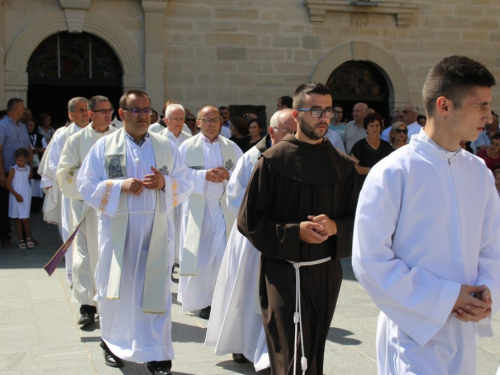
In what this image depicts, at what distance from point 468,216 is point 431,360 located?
59cm

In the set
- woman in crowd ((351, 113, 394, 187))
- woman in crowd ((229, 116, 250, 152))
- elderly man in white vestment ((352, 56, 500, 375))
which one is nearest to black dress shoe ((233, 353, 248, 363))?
elderly man in white vestment ((352, 56, 500, 375))

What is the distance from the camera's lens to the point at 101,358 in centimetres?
546

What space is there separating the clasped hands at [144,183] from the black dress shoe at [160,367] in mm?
1177

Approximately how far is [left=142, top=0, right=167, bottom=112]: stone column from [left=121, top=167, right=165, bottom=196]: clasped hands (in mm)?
8300

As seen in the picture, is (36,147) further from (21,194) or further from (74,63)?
(21,194)

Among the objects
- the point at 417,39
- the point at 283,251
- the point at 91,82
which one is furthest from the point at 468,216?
the point at 417,39

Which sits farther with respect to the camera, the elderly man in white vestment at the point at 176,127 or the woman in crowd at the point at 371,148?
the woman in crowd at the point at 371,148

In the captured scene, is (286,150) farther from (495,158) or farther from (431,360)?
(495,158)

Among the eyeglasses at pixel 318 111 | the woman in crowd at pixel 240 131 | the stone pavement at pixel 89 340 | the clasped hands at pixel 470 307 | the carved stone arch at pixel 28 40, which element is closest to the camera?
the clasped hands at pixel 470 307

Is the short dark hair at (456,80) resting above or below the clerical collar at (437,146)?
above

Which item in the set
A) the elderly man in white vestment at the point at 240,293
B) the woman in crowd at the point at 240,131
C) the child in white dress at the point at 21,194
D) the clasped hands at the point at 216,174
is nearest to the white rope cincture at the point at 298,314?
the elderly man in white vestment at the point at 240,293

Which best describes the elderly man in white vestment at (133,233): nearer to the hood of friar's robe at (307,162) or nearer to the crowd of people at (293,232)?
the crowd of people at (293,232)

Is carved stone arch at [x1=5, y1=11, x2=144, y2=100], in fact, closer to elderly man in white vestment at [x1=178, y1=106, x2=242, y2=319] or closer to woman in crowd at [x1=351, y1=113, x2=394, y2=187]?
woman in crowd at [x1=351, y1=113, x2=394, y2=187]

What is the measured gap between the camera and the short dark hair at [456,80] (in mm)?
2891
